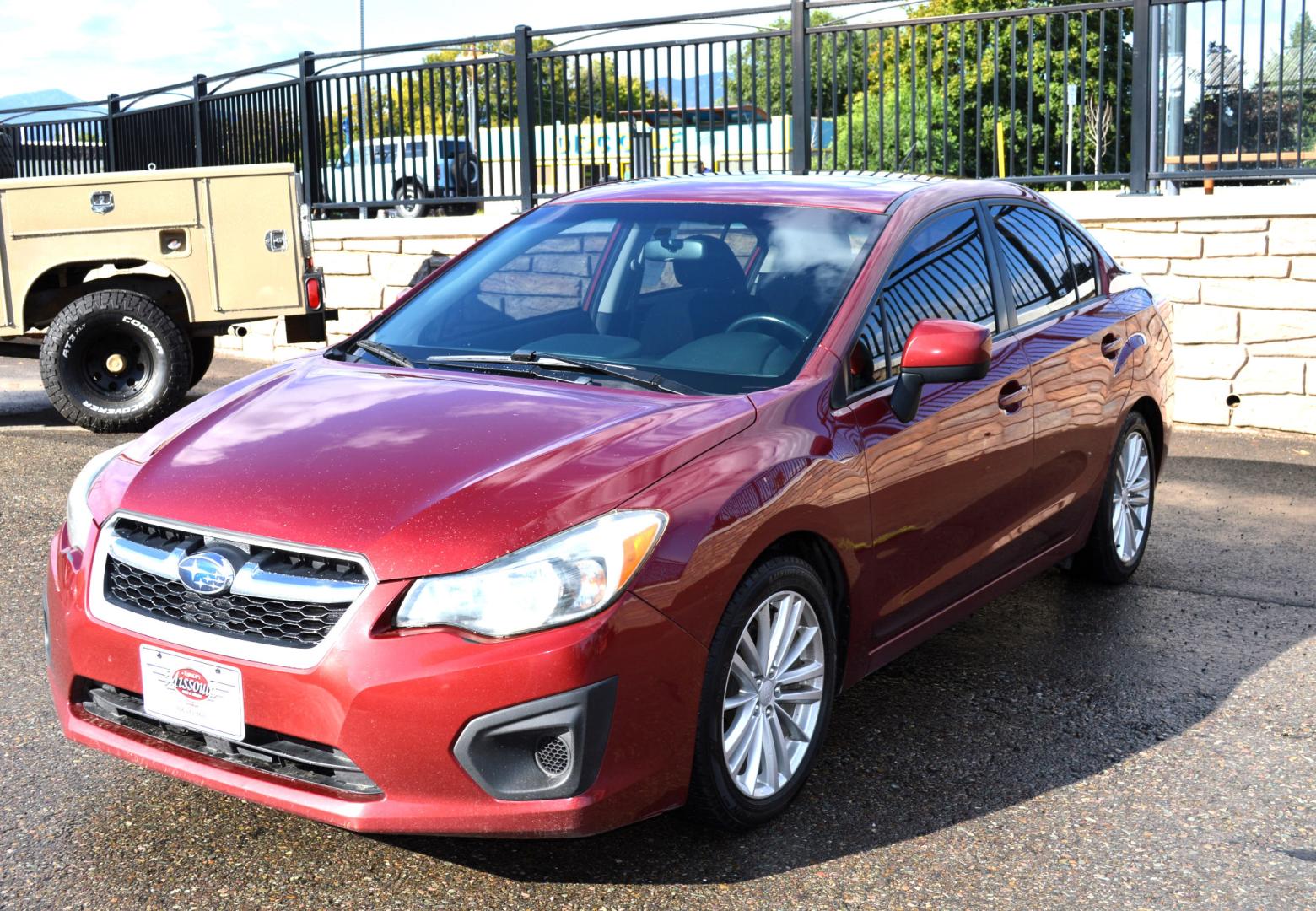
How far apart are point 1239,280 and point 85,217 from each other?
7.67 metres

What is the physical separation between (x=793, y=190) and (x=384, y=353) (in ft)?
4.63

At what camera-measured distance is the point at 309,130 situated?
13625 millimetres

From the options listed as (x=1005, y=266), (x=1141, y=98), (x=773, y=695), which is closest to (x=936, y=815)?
(x=773, y=695)

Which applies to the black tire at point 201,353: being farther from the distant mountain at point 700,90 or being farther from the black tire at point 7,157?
the black tire at point 7,157

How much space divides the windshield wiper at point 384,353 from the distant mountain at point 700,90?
7.40m

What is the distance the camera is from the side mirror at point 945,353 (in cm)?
394

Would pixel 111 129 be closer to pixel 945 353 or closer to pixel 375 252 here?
pixel 375 252

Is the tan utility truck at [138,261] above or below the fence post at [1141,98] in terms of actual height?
below

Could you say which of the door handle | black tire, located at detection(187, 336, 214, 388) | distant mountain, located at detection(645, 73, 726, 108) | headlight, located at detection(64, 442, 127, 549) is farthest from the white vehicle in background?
headlight, located at detection(64, 442, 127, 549)

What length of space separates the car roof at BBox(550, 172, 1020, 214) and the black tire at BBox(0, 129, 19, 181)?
1342cm

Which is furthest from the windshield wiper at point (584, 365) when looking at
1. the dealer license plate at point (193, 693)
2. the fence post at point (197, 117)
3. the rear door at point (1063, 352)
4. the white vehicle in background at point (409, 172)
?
the fence post at point (197, 117)

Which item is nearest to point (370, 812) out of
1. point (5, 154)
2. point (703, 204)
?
point (703, 204)

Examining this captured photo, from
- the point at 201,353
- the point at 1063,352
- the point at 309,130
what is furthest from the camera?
the point at 309,130

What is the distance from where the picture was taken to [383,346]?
4523 mm
